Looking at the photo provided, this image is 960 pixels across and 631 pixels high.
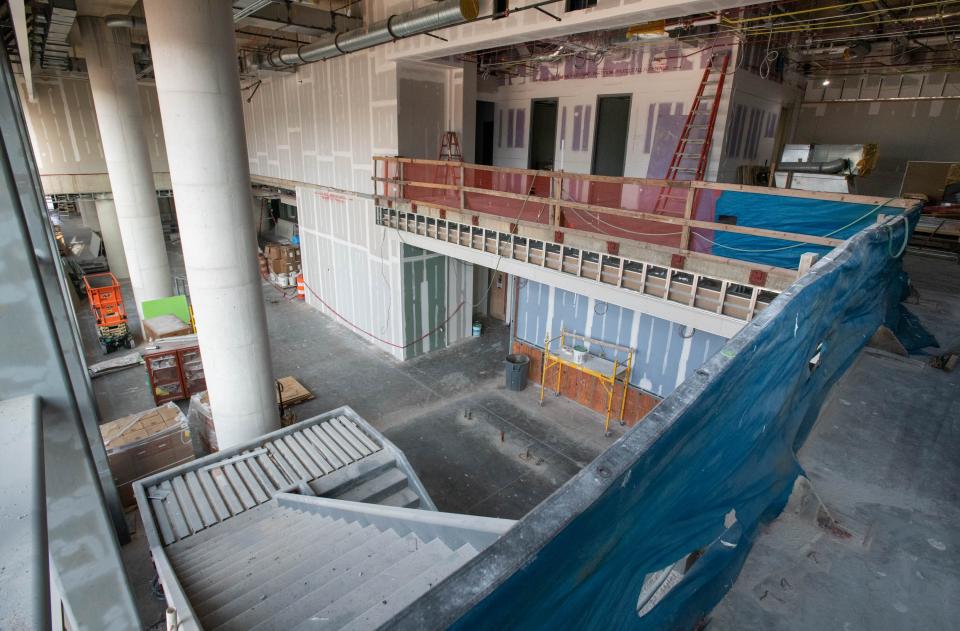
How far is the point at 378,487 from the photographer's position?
7.72 metres

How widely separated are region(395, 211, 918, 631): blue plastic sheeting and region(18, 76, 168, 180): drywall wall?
2981 cm

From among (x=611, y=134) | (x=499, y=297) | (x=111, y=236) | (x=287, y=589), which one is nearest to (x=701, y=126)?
(x=611, y=134)

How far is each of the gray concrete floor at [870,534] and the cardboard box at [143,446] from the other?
10.3 meters

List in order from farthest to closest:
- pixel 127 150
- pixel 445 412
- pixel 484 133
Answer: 1. pixel 484 133
2. pixel 127 150
3. pixel 445 412

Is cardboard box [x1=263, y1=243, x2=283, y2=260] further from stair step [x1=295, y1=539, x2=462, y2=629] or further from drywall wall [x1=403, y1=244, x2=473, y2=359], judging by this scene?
stair step [x1=295, y1=539, x2=462, y2=629]

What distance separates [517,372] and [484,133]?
948 cm

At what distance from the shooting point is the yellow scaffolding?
1145 cm

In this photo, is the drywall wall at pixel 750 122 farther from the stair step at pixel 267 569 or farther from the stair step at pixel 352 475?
the stair step at pixel 267 569

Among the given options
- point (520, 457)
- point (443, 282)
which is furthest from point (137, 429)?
point (443, 282)

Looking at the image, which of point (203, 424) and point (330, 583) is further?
point (203, 424)

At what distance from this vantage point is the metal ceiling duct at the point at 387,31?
8984 millimetres

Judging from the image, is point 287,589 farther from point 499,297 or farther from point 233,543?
point 499,297

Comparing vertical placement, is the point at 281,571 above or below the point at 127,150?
below

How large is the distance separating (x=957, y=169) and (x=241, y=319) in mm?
20872
